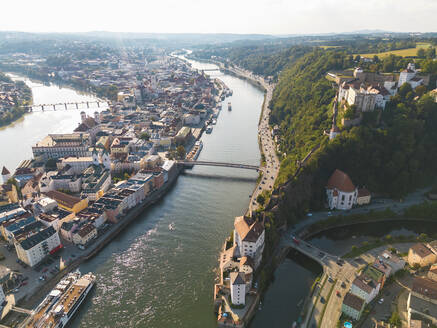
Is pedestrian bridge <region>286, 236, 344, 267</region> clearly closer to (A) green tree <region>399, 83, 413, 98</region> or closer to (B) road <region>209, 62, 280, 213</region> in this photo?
(B) road <region>209, 62, 280, 213</region>

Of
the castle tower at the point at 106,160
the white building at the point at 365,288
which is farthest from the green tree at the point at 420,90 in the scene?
the castle tower at the point at 106,160

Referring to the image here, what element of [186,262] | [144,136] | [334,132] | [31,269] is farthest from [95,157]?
[334,132]

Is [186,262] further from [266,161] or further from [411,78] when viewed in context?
[411,78]

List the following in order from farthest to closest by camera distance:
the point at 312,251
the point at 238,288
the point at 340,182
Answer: the point at 340,182 < the point at 312,251 < the point at 238,288

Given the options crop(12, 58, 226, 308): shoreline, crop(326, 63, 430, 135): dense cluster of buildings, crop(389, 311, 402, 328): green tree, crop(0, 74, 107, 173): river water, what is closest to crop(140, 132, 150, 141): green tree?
crop(12, 58, 226, 308): shoreline

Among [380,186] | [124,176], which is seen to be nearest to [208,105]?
[124,176]

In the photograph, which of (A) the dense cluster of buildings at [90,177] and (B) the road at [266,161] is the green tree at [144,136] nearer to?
(A) the dense cluster of buildings at [90,177]
